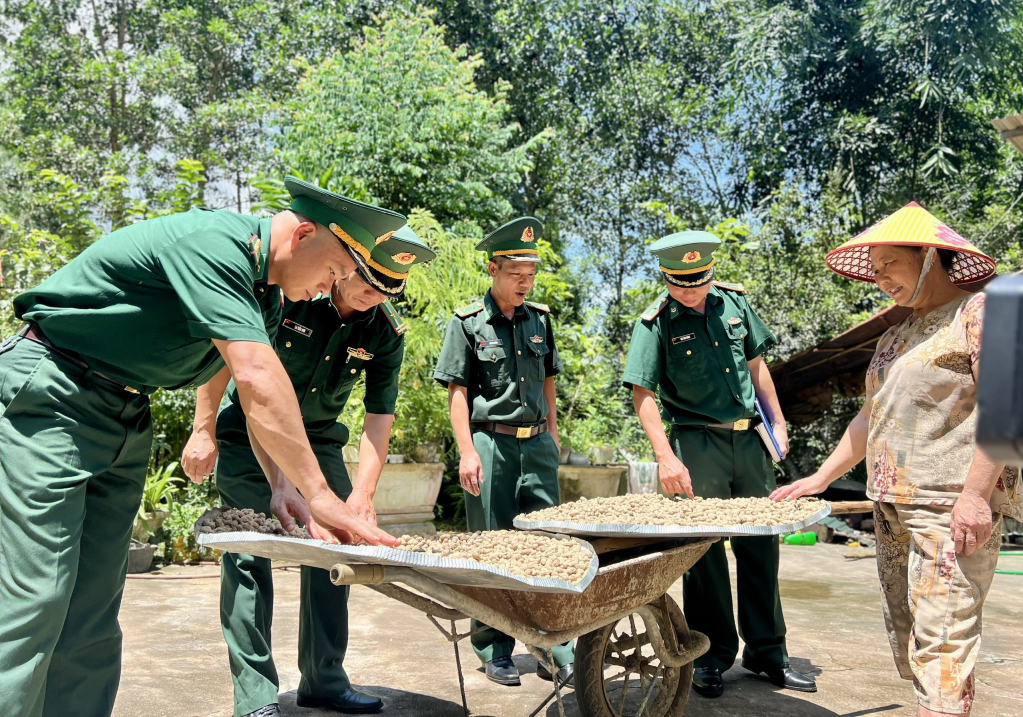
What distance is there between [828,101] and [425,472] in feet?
39.2

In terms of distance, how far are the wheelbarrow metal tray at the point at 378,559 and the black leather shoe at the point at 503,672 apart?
1578 mm

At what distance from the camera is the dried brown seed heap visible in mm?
2035

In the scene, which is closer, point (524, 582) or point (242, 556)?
point (524, 582)

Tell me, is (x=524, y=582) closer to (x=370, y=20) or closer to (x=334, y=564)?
(x=334, y=564)

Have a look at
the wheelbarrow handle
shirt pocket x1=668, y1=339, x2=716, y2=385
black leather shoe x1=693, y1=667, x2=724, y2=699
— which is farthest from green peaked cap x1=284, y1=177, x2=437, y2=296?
black leather shoe x1=693, y1=667, x2=724, y2=699

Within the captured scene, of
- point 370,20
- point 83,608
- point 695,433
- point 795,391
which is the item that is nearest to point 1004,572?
point 795,391

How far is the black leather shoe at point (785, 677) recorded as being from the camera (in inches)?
133

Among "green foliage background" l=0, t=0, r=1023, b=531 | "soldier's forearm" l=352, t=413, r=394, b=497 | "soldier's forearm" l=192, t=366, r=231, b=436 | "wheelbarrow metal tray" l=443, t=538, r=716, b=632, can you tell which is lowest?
"wheelbarrow metal tray" l=443, t=538, r=716, b=632

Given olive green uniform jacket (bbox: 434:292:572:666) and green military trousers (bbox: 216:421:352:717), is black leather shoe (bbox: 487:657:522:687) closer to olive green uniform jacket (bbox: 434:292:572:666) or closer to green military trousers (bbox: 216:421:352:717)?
olive green uniform jacket (bbox: 434:292:572:666)

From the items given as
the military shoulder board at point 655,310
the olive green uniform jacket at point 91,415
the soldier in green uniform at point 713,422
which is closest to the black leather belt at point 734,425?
the soldier in green uniform at point 713,422

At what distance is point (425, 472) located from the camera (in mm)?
7000

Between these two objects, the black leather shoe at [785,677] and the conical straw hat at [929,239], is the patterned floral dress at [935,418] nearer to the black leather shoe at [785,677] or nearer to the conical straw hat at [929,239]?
the conical straw hat at [929,239]

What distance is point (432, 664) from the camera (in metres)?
3.74

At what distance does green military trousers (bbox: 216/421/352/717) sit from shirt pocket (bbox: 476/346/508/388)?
0.85 m
